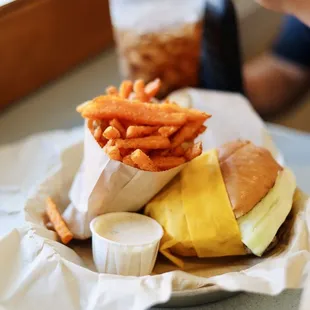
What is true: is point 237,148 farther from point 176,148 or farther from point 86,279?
point 86,279

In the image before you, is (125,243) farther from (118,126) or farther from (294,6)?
(294,6)

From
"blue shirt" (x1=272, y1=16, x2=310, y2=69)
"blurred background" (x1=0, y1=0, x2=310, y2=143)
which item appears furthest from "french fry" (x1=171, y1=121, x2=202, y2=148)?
"blue shirt" (x1=272, y1=16, x2=310, y2=69)

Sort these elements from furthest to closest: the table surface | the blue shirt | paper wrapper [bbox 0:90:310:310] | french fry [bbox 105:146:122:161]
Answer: the blue shirt → the table surface → french fry [bbox 105:146:122:161] → paper wrapper [bbox 0:90:310:310]

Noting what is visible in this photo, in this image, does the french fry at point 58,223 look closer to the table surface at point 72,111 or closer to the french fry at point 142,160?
the french fry at point 142,160

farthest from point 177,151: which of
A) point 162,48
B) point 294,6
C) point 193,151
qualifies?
point 162,48

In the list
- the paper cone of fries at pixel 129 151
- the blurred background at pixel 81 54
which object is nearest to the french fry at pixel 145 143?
the paper cone of fries at pixel 129 151

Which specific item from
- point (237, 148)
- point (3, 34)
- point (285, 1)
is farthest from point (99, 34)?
point (237, 148)

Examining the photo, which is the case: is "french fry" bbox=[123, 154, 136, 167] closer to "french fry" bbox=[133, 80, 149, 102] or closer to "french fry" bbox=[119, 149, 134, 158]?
"french fry" bbox=[119, 149, 134, 158]
